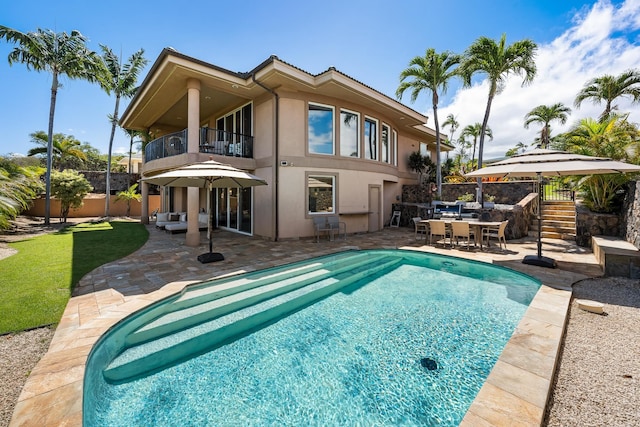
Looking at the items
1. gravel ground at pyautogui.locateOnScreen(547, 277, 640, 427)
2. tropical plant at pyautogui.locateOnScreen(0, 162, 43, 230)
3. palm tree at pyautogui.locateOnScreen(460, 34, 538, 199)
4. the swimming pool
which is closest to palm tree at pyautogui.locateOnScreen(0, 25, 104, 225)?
tropical plant at pyautogui.locateOnScreen(0, 162, 43, 230)

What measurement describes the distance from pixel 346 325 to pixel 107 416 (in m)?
3.31

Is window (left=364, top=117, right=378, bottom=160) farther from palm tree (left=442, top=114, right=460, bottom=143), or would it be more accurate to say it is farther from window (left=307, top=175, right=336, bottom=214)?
palm tree (left=442, top=114, right=460, bottom=143)

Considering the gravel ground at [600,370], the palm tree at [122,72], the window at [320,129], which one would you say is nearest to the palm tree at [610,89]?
the window at [320,129]

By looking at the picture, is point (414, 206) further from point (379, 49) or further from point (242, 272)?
point (242, 272)

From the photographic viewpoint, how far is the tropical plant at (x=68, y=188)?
15391mm

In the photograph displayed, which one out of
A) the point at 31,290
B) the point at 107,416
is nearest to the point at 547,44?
A: the point at 107,416

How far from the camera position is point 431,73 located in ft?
49.0

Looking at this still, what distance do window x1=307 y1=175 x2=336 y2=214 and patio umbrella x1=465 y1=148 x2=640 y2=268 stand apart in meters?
6.13

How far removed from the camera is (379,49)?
499 inches

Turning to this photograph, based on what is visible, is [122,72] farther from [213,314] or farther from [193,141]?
[213,314]

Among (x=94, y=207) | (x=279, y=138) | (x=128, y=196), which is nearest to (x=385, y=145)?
(x=279, y=138)

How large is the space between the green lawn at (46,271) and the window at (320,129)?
27.6 ft

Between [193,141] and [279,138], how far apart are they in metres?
3.42

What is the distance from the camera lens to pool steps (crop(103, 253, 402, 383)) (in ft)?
11.8
